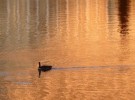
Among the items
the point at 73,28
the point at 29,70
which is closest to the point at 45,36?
the point at 73,28

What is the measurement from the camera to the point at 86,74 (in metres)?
24.6

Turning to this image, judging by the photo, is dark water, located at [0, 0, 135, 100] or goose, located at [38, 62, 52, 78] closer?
dark water, located at [0, 0, 135, 100]

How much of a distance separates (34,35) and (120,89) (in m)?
19.4

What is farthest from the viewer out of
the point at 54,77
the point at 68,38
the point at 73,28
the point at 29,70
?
the point at 73,28

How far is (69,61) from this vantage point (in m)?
28.3

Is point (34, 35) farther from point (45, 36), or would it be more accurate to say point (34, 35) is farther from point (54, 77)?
point (54, 77)

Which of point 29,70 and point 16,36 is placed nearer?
point 29,70

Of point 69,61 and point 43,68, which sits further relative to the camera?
point 69,61

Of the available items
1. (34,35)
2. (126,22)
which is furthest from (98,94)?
(126,22)

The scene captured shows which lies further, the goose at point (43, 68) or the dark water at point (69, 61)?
the goose at point (43, 68)

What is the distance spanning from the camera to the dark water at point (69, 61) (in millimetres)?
21625

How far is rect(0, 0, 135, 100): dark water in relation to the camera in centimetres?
2162

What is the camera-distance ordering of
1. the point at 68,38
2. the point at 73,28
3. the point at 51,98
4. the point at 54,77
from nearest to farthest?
the point at 51,98, the point at 54,77, the point at 68,38, the point at 73,28

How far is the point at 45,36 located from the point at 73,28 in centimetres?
580
